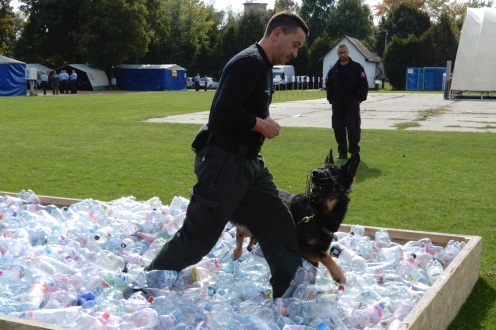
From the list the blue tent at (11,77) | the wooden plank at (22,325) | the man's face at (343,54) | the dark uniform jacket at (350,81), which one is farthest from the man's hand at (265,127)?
the blue tent at (11,77)

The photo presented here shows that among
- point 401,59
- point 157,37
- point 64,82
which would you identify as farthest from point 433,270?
point 157,37

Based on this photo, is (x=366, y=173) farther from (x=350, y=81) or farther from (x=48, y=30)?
(x=48, y=30)

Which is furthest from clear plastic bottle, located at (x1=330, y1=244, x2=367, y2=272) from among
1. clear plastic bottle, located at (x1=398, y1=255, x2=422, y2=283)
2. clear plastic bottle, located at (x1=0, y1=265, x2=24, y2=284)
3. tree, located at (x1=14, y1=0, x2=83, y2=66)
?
tree, located at (x1=14, y1=0, x2=83, y2=66)

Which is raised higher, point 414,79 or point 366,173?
point 414,79

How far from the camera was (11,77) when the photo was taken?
45.1 meters

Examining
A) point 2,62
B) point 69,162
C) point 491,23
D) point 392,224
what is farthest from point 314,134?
point 2,62

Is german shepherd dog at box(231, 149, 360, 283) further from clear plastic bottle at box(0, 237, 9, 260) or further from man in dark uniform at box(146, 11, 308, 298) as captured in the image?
clear plastic bottle at box(0, 237, 9, 260)

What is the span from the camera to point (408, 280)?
17.2 feet

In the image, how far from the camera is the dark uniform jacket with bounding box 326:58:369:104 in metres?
11.7

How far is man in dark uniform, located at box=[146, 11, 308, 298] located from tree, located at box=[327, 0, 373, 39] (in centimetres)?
9120

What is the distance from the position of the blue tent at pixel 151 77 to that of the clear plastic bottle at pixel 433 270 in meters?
57.0

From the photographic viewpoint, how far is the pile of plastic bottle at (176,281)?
4.26 m

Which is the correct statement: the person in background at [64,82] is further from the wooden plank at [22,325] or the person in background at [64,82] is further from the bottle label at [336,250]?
the wooden plank at [22,325]

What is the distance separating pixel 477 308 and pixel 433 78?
195ft
